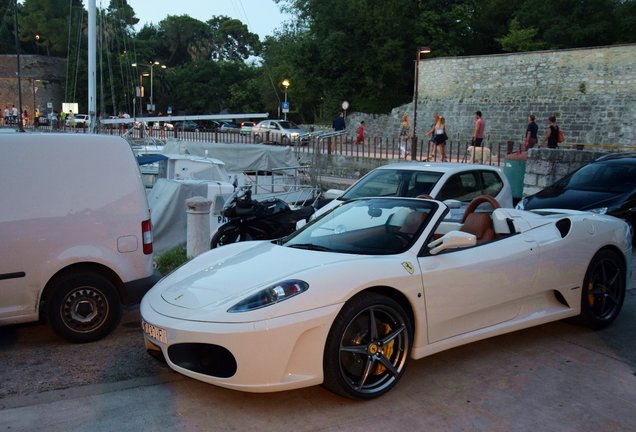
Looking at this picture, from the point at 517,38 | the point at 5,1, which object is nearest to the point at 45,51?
the point at 5,1

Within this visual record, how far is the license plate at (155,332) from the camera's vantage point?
152 inches

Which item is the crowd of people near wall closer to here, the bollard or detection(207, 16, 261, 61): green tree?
the bollard

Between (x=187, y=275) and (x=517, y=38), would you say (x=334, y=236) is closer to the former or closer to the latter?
(x=187, y=275)

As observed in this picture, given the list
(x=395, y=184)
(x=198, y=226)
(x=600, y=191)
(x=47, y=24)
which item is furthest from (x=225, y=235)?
(x=47, y=24)

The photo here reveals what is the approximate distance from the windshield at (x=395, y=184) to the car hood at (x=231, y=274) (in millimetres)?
4205

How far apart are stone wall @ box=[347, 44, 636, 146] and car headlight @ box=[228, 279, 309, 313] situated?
32.5 m

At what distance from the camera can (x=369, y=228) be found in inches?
190

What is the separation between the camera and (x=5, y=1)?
101m

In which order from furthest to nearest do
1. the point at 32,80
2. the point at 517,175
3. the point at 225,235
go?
the point at 32,80 < the point at 517,175 < the point at 225,235

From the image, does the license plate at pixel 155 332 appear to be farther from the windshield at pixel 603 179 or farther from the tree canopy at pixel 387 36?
the tree canopy at pixel 387 36

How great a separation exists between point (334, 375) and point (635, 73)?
33.2 meters

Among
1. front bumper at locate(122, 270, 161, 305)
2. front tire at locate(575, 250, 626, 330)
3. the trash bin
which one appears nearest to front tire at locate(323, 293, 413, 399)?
front tire at locate(575, 250, 626, 330)

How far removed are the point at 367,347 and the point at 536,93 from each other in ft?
115

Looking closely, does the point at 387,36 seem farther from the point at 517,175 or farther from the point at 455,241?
the point at 455,241
